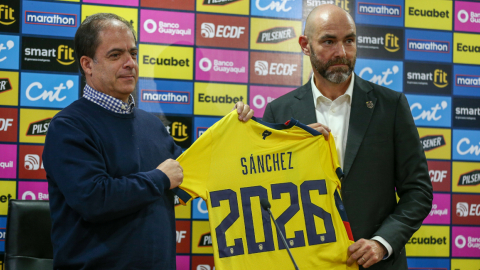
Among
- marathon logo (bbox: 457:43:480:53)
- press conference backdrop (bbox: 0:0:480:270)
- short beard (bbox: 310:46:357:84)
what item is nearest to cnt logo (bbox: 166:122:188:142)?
press conference backdrop (bbox: 0:0:480:270)

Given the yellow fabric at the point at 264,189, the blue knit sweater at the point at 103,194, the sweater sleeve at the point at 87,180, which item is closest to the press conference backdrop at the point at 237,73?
the yellow fabric at the point at 264,189

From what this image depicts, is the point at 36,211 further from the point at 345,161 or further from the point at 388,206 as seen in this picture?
the point at 388,206

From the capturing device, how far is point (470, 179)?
10.9 ft

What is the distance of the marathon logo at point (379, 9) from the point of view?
3271mm

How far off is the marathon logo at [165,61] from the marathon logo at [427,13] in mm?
1945

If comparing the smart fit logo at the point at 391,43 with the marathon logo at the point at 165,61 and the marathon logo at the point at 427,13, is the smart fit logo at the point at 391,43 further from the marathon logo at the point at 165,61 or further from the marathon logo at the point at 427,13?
the marathon logo at the point at 165,61

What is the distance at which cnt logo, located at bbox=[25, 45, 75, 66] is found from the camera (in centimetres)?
283

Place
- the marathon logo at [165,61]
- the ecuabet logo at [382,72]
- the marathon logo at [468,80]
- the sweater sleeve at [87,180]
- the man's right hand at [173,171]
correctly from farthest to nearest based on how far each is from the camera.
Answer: the marathon logo at [468,80] → the ecuabet logo at [382,72] → the marathon logo at [165,61] → the man's right hand at [173,171] → the sweater sleeve at [87,180]

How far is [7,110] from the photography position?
282 cm

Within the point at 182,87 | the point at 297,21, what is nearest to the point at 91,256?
the point at 182,87

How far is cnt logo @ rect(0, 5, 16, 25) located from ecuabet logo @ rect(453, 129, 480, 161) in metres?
3.59

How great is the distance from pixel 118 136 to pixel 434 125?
8.99ft

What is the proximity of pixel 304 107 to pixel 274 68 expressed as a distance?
1.25 metres

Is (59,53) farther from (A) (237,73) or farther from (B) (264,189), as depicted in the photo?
(B) (264,189)
